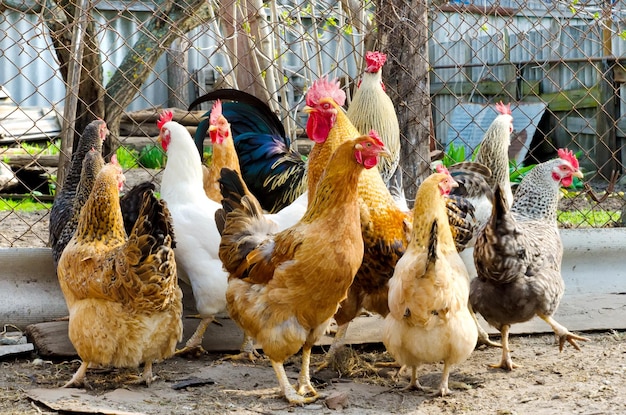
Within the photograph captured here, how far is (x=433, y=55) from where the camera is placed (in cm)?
1247

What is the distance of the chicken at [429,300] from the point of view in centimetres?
372

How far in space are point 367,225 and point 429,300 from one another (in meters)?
0.70

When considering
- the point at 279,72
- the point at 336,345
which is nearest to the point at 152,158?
the point at 279,72

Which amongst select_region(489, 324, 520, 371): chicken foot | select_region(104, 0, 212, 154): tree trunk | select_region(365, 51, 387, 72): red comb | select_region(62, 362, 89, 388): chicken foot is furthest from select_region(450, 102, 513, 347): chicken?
select_region(104, 0, 212, 154): tree trunk

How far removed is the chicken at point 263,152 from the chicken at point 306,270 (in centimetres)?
163

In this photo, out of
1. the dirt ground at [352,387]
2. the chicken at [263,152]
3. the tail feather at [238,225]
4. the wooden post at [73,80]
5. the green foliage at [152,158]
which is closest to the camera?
the dirt ground at [352,387]

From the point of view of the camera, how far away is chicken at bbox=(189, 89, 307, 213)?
559 cm

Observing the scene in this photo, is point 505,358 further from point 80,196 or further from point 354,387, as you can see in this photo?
point 80,196

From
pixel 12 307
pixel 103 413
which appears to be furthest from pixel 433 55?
pixel 103 413

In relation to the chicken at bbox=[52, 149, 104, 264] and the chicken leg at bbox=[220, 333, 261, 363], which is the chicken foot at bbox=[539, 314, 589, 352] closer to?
the chicken leg at bbox=[220, 333, 261, 363]

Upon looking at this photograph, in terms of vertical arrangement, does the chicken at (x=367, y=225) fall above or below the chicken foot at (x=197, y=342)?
above

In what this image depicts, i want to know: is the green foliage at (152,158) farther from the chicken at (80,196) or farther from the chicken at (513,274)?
the chicken at (513,274)

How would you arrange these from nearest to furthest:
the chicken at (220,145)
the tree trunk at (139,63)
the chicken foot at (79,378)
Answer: the chicken foot at (79,378) → the chicken at (220,145) → the tree trunk at (139,63)

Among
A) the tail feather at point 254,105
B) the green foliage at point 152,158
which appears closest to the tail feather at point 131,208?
the tail feather at point 254,105
